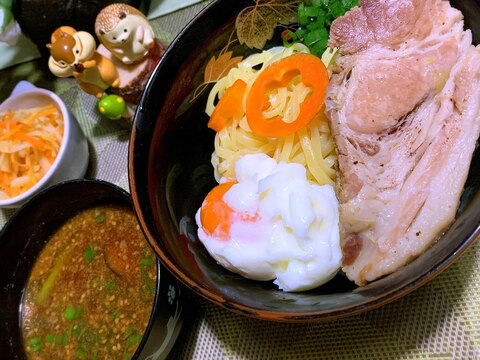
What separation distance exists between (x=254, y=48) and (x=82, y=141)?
1.05m

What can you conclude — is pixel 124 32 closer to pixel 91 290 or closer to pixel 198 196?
pixel 198 196

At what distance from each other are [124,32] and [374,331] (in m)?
1.62

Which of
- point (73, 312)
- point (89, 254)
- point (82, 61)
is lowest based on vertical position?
point (73, 312)

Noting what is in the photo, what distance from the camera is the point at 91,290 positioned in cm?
221

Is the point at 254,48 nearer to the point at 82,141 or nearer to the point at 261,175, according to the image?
the point at 261,175

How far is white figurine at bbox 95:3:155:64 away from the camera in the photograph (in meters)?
2.25

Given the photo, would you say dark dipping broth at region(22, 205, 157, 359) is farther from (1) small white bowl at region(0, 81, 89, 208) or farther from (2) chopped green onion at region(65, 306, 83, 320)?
(1) small white bowl at region(0, 81, 89, 208)

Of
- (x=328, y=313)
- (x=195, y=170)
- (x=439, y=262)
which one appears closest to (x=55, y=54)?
(x=195, y=170)

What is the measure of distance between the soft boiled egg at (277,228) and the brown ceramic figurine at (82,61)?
1.02 metres

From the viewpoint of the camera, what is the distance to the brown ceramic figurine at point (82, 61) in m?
2.29

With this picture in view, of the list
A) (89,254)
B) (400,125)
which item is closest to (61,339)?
(89,254)

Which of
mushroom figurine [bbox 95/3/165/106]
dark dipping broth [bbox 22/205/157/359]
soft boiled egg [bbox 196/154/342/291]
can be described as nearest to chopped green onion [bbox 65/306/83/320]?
dark dipping broth [bbox 22/205/157/359]

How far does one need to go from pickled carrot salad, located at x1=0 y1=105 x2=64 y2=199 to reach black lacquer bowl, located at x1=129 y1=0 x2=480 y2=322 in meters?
0.92

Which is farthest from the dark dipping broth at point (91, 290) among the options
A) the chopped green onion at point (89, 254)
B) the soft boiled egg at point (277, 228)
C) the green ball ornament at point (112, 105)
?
the soft boiled egg at point (277, 228)
